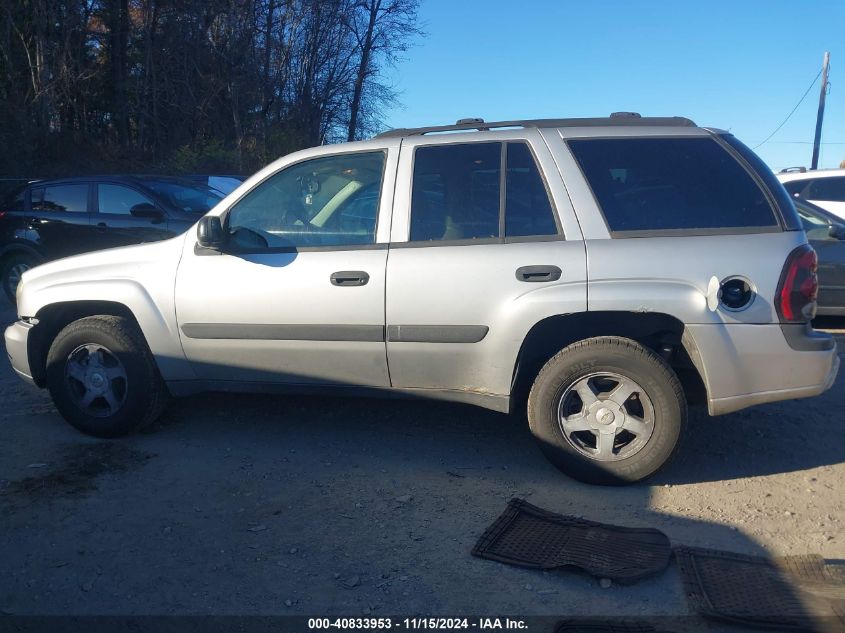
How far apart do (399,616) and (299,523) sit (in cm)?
94

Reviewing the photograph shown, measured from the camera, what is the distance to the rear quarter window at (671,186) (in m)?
3.99

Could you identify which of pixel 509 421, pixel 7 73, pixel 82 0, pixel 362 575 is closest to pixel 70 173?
pixel 7 73

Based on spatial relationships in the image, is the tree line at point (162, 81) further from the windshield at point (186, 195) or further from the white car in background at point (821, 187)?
the white car in background at point (821, 187)

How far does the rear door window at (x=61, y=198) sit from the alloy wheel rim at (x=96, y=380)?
5.46m

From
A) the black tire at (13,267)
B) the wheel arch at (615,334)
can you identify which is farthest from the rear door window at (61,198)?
the wheel arch at (615,334)

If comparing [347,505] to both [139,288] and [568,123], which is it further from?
[568,123]

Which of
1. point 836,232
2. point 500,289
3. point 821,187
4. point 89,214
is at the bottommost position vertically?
point 500,289

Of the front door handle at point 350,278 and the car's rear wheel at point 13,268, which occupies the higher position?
the front door handle at point 350,278

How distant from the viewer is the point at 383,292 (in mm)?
4242

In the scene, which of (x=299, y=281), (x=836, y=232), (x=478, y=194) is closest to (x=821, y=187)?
(x=836, y=232)

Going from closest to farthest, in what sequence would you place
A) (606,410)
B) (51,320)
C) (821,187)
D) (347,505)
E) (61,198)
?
(347,505) < (606,410) < (51,320) < (821,187) < (61,198)

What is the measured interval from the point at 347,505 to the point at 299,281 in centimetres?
129

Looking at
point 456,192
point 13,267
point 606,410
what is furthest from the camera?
point 13,267

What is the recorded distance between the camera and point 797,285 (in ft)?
12.6
